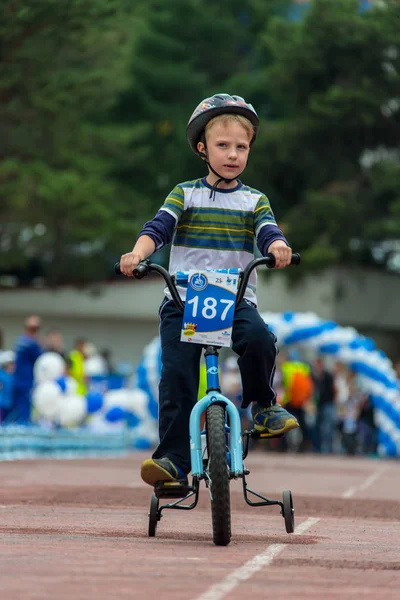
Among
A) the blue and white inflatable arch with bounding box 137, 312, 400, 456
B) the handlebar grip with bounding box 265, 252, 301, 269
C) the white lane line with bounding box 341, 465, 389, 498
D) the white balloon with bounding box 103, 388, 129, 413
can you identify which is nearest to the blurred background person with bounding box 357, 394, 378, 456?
the blue and white inflatable arch with bounding box 137, 312, 400, 456

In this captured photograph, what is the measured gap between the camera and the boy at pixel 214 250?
7.49 meters

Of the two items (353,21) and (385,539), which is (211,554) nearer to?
(385,539)

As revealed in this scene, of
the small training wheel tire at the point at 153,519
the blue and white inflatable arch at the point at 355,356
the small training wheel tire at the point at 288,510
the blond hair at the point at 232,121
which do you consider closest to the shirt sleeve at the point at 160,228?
the blond hair at the point at 232,121

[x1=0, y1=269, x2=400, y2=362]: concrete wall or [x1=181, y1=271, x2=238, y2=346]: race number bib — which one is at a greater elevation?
[x1=0, y1=269, x2=400, y2=362]: concrete wall

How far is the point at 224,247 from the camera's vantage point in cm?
773

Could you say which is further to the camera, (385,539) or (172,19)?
(172,19)

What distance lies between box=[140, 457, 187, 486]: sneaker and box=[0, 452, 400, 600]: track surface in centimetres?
30

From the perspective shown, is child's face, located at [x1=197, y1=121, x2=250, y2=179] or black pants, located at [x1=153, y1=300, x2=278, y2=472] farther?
child's face, located at [x1=197, y1=121, x2=250, y2=179]

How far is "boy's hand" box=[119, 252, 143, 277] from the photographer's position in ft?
23.9

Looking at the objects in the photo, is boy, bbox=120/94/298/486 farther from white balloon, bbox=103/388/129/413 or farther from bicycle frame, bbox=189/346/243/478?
white balloon, bbox=103/388/129/413

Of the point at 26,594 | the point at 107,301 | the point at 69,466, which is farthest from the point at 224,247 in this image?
the point at 107,301

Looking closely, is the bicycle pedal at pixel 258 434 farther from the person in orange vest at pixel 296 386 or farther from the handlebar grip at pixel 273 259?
the person in orange vest at pixel 296 386

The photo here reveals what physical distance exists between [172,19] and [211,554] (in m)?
46.6

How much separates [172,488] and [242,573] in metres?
1.78
